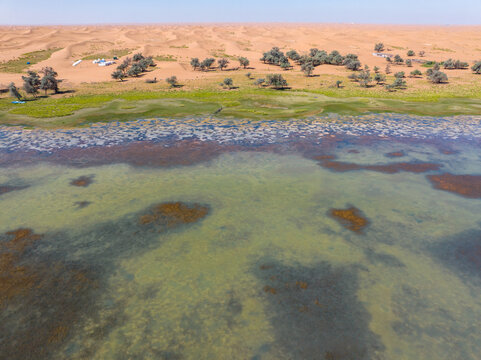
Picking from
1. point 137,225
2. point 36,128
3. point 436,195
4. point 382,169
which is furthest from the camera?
point 36,128

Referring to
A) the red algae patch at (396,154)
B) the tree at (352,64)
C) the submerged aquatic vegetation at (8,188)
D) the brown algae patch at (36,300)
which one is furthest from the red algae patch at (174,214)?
the tree at (352,64)

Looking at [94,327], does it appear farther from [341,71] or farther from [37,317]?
[341,71]

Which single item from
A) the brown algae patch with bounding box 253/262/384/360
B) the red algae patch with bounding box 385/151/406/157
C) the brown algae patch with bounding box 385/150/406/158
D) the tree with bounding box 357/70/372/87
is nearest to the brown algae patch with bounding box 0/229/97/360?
the brown algae patch with bounding box 253/262/384/360

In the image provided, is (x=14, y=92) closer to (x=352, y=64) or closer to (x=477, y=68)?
(x=352, y=64)

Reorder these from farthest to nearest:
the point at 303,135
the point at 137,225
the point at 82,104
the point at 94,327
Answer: the point at 82,104 → the point at 303,135 → the point at 137,225 → the point at 94,327

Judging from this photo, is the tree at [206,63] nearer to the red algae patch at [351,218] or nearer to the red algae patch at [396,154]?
the red algae patch at [396,154]

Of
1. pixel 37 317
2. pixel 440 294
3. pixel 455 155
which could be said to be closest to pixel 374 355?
pixel 440 294

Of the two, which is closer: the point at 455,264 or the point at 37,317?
the point at 37,317

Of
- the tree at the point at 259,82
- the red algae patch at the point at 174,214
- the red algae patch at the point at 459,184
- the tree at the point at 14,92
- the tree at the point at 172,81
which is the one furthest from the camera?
→ the tree at the point at 172,81
